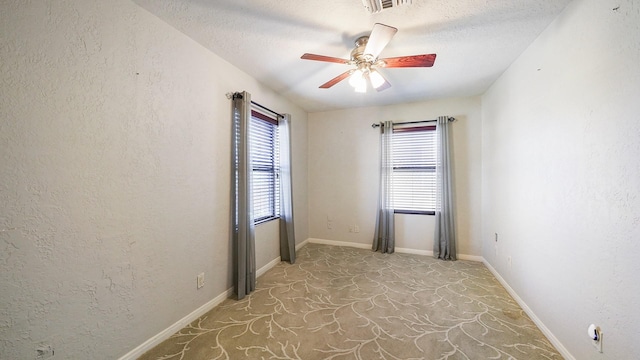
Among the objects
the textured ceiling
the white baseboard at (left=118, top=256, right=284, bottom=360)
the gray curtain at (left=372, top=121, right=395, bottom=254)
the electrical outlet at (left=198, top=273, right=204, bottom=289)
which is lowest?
the white baseboard at (left=118, top=256, right=284, bottom=360)

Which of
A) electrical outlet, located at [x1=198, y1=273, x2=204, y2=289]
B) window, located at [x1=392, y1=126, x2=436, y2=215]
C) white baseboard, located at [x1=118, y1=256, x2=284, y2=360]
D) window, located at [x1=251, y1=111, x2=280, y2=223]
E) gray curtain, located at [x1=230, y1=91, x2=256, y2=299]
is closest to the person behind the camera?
white baseboard, located at [x1=118, y1=256, x2=284, y2=360]

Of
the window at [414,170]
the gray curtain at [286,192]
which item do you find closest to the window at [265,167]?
the gray curtain at [286,192]

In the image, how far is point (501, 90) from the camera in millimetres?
2729

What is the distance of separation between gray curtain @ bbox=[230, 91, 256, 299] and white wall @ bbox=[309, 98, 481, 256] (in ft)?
6.36

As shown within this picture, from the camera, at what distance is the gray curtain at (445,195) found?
3469mm

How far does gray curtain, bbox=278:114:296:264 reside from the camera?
327 centimetres

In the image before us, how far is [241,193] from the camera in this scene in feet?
8.04

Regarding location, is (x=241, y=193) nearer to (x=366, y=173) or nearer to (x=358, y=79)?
(x=358, y=79)

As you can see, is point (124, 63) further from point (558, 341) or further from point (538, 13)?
point (558, 341)

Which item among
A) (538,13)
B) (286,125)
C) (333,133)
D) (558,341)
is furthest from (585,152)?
(333,133)

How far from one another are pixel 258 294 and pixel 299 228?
63.7 inches

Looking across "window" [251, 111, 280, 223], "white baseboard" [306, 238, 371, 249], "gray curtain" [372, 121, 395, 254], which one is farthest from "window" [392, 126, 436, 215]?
"window" [251, 111, 280, 223]

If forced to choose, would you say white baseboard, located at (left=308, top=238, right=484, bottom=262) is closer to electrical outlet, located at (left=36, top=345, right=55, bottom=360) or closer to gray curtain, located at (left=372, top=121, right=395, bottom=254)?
gray curtain, located at (left=372, top=121, right=395, bottom=254)

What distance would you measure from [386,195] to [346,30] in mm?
2563
